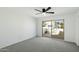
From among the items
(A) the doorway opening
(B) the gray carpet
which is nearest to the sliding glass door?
(A) the doorway opening

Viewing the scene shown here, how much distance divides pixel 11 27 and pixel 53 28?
14.6 feet

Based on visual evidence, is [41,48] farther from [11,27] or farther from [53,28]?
[53,28]

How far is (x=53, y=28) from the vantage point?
8.09m

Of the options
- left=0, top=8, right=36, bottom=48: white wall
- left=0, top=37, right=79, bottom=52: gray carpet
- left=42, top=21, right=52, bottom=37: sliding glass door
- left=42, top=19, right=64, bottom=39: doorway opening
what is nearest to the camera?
left=0, top=37, right=79, bottom=52: gray carpet

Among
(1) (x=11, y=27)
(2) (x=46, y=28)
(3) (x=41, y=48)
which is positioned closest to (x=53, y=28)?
(2) (x=46, y=28)

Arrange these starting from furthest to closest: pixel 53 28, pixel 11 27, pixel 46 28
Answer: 1. pixel 46 28
2. pixel 53 28
3. pixel 11 27

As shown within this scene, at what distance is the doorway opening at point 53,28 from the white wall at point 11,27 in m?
2.43

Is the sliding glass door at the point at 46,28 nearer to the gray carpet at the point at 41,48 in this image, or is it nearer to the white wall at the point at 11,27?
the white wall at the point at 11,27

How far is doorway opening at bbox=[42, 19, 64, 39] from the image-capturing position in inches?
289

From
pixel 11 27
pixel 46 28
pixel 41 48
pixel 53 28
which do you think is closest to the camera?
pixel 41 48

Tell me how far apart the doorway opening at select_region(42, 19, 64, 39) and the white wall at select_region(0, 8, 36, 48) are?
243cm

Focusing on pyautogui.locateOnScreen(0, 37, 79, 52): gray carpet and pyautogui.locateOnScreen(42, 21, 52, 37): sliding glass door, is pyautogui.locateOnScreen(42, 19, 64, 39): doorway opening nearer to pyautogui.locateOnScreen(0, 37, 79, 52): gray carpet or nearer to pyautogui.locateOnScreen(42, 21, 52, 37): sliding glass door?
pyautogui.locateOnScreen(42, 21, 52, 37): sliding glass door

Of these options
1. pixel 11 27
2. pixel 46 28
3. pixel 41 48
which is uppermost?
pixel 11 27
